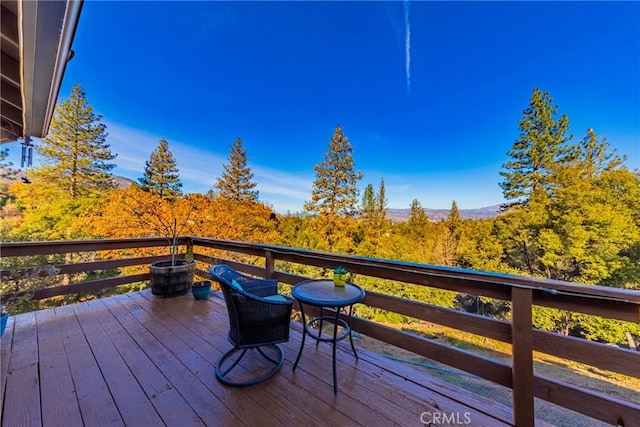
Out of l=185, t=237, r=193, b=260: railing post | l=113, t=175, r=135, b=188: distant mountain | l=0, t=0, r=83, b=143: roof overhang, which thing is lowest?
l=185, t=237, r=193, b=260: railing post

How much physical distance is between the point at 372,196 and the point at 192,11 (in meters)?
15.6

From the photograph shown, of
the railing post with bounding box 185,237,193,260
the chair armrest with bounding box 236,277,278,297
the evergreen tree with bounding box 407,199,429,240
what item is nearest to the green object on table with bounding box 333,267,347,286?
the chair armrest with bounding box 236,277,278,297

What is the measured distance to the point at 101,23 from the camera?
5465 millimetres

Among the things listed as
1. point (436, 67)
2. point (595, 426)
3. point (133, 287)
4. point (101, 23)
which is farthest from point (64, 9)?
point (436, 67)

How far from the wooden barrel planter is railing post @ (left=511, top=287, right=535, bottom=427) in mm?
3797

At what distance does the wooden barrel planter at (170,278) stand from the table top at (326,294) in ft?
7.62

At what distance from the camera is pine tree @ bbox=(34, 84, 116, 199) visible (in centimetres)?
1223

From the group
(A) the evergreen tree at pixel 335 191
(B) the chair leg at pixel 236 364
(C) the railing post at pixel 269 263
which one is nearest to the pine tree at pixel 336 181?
(A) the evergreen tree at pixel 335 191

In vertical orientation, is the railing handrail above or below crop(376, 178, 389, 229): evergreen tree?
below

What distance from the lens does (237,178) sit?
16047mm

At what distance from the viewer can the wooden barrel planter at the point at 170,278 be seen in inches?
135

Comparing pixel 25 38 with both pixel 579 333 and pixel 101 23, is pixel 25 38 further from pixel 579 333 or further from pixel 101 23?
pixel 579 333

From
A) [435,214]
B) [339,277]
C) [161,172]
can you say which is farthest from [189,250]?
[435,214]

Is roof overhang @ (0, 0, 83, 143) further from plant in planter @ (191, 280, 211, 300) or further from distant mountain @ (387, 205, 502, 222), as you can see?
distant mountain @ (387, 205, 502, 222)
